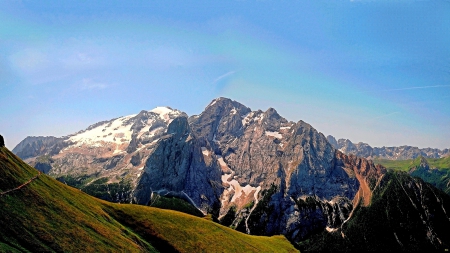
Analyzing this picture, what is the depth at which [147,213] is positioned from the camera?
112750 mm

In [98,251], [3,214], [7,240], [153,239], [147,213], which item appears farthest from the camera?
[147,213]

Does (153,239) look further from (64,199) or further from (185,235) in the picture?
(64,199)

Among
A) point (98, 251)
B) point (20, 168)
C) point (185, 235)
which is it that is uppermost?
Answer: point (20, 168)

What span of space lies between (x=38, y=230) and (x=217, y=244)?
207 ft

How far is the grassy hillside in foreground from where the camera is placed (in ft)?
191

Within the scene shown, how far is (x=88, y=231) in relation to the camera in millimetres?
71375

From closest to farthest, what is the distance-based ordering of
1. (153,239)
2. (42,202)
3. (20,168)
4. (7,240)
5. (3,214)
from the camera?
(7,240), (3,214), (42,202), (20,168), (153,239)

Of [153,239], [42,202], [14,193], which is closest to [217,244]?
[153,239]

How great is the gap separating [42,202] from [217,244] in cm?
6053

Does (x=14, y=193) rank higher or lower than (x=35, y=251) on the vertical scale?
higher

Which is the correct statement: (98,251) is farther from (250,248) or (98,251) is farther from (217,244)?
(250,248)

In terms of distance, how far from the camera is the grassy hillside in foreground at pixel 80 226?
58312mm

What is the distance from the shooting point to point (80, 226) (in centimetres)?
7150

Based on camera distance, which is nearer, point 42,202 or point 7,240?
point 7,240
